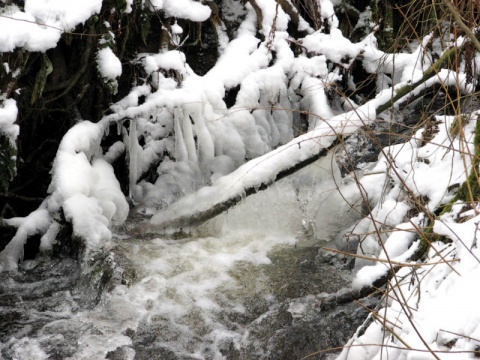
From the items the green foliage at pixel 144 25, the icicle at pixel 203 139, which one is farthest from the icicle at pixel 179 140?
the green foliage at pixel 144 25

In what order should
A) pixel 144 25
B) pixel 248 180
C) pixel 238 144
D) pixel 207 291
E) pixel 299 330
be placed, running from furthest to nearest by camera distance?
pixel 238 144, pixel 144 25, pixel 248 180, pixel 207 291, pixel 299 330

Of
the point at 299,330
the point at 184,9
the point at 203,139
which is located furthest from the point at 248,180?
the point at 184,9

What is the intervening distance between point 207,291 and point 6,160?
1481 millimetres

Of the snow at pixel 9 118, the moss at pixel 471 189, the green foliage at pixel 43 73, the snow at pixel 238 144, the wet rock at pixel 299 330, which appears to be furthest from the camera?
the green foliage at pixel 43 73

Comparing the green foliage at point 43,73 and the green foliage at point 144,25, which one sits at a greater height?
the green foliage at point 144,25

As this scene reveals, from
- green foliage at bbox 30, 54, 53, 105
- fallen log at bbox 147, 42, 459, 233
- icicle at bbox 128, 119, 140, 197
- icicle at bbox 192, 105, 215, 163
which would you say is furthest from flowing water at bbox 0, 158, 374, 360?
green foliage at bbox 30, 54, 53, 105

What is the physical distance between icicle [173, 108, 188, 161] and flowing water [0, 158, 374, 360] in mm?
660

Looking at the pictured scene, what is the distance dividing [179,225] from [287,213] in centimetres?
87

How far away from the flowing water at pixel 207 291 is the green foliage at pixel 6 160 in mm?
627

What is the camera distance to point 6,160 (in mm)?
3383

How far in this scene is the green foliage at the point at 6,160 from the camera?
11.0ft

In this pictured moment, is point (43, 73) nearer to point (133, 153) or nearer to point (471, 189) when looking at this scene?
point (133, 153)

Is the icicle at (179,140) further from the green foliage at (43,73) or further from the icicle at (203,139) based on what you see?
the green foliage at (43,73)

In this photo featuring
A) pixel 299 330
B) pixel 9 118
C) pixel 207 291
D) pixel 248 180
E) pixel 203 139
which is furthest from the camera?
pixel 203 139
